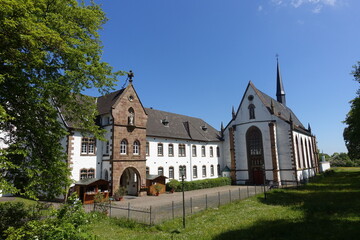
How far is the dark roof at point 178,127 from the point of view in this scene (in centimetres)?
3250

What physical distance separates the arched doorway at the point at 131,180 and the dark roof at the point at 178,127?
497cm

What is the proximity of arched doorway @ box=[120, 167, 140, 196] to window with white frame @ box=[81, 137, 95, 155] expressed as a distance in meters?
4.72

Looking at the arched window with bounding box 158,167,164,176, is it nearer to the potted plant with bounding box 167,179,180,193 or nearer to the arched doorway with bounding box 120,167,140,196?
the potted plant with bounding box 167,179,180,193

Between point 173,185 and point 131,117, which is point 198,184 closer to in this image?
point 173,185

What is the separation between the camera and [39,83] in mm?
9812

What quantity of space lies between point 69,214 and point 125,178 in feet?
73.7

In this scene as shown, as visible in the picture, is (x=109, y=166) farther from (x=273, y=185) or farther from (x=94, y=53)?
(x=273, y=185)

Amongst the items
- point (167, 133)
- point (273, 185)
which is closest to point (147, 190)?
point (167, 133)

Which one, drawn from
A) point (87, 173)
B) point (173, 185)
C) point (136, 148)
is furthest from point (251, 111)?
point (87, 173)

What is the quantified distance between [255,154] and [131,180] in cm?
2030

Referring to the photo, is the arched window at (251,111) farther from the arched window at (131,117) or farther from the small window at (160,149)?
the arched window at (131,117)

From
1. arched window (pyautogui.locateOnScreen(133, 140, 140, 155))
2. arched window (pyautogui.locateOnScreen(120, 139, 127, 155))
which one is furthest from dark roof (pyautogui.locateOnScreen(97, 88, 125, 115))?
arched window (pyautogui.locateOnScreen(133, 140, 140, 155))

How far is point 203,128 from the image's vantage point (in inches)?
1667

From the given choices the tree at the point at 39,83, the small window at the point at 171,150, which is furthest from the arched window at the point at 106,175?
the tree at the point at 39,83
